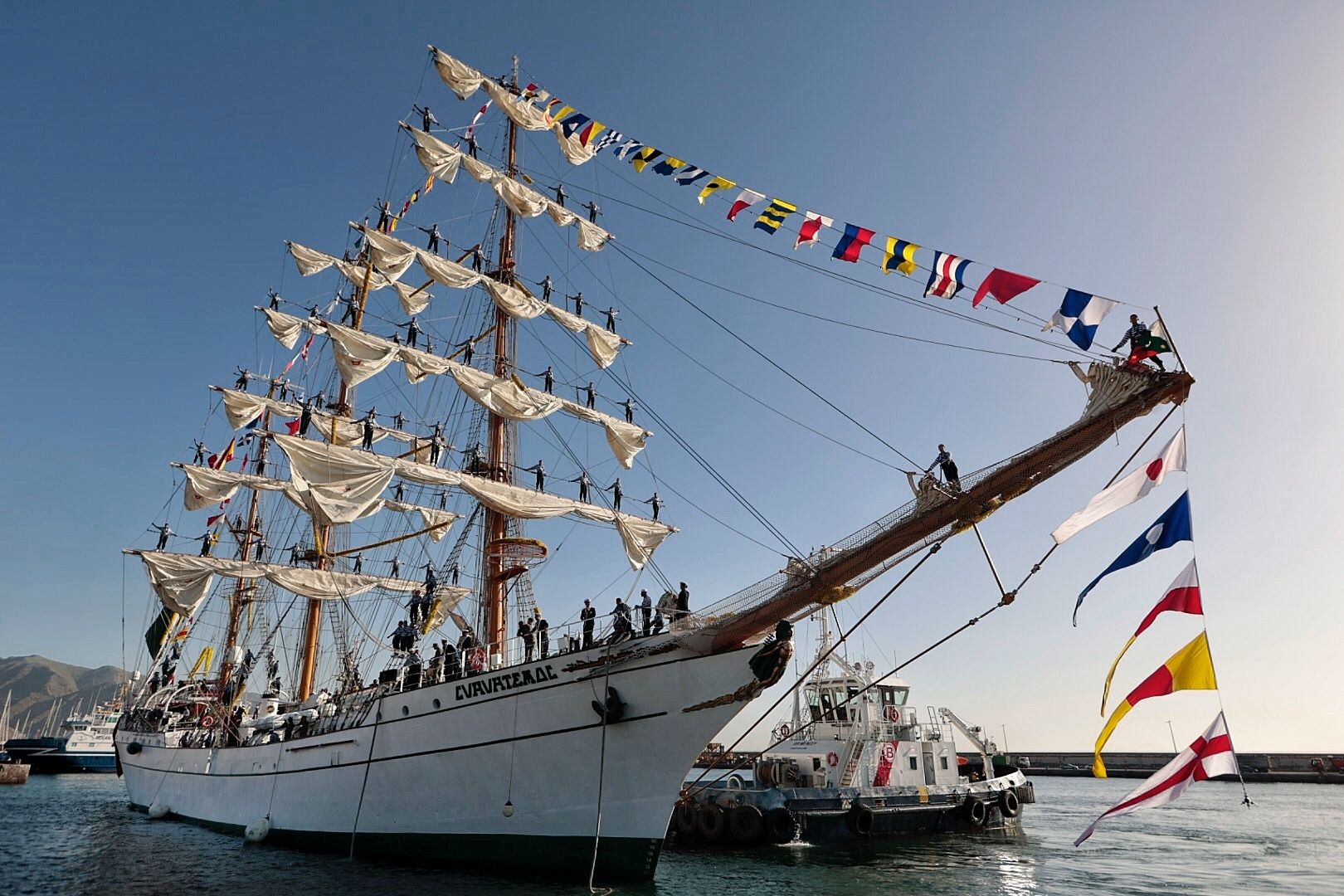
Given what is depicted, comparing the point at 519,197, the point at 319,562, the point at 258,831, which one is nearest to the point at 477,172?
the point at 519,197

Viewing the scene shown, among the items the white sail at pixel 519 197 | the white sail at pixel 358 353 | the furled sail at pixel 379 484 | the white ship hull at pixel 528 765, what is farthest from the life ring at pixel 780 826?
the white sail at pixel 519 197

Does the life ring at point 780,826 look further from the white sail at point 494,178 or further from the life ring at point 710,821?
the white sail at point 494,178

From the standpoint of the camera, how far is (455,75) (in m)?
30.7

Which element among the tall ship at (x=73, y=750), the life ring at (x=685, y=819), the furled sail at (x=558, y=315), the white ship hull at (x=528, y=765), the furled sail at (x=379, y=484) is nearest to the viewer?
the white ship hull at (x=528, y=765)

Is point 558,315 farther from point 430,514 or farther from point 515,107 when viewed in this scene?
point 430,514

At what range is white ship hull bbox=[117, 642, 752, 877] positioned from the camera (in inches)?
642

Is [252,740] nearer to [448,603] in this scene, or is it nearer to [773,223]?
[448,603]

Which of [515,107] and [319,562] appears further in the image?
[319,562]

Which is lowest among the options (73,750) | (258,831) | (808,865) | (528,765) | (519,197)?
(808,865)

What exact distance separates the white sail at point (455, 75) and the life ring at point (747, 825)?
28543 mm

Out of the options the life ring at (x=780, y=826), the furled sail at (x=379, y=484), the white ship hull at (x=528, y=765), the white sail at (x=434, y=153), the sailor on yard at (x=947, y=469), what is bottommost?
the life ring at (x=780, y=826)

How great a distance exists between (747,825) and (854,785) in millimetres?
5132

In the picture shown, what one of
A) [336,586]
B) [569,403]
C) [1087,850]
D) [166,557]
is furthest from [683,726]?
[166,557]

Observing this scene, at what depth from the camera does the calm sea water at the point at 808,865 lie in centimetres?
1744
